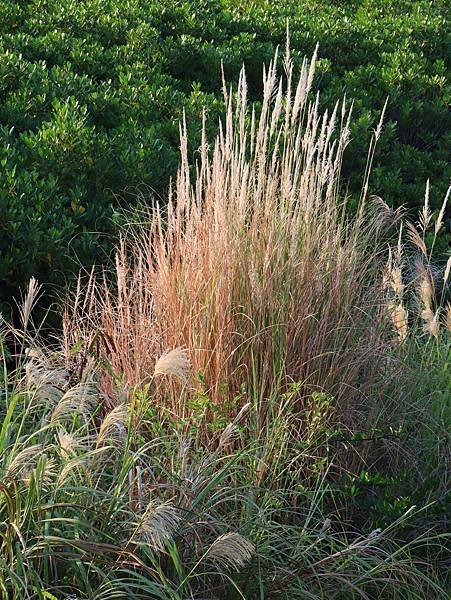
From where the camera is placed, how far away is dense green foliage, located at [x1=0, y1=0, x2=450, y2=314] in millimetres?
5586

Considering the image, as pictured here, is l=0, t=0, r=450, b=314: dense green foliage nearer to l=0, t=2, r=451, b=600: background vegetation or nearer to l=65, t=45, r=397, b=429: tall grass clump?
l=0, t=2, r=451, b=600: background vegetation

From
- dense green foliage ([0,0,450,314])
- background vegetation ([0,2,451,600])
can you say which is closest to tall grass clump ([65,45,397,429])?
background vegetation ([0,2,451,600])

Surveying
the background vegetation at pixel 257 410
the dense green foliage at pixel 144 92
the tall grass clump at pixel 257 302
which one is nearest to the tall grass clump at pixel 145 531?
the background vegetation at pixel 257 410

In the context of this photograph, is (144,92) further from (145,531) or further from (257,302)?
(145,531)

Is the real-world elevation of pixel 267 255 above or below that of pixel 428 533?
above

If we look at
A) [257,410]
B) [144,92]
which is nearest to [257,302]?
[257,410]

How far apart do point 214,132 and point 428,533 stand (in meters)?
3.42

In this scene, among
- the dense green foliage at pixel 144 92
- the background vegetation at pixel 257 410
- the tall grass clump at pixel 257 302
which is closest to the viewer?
the background vegetation at pixel 257 410

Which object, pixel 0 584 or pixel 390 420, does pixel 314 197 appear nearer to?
pixel 390 420

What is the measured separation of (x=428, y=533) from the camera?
3992mm

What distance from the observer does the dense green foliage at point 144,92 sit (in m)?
5.59

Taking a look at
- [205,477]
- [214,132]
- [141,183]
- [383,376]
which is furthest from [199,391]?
[214,132]

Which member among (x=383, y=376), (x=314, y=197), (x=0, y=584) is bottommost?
(x=383, y=376)

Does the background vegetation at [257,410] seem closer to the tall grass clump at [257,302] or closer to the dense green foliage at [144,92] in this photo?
the tall grass clump at [257,302]
